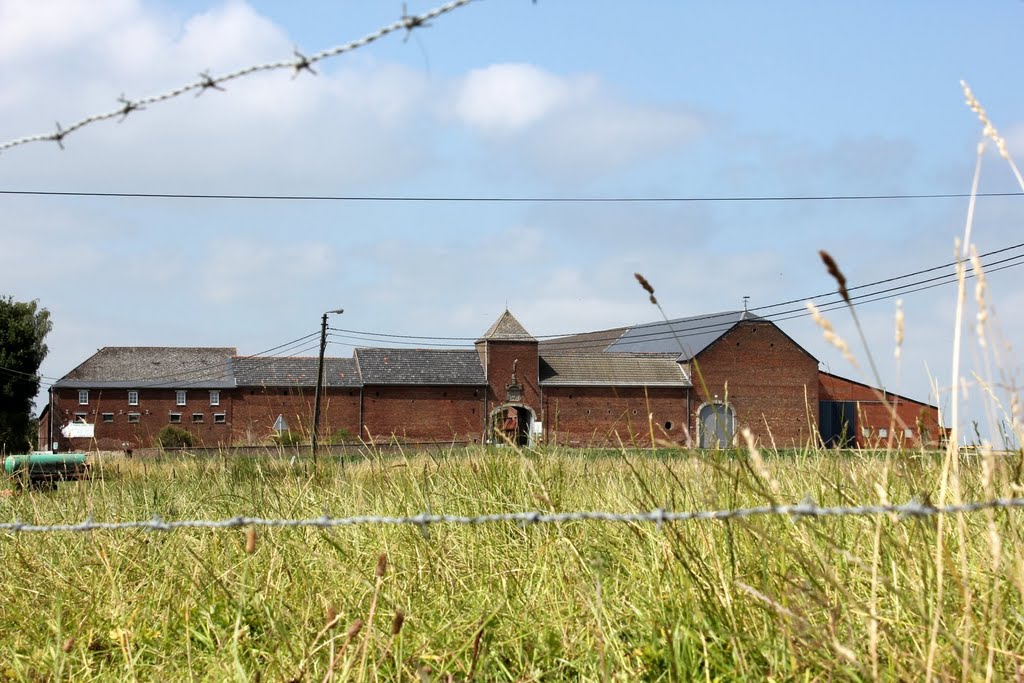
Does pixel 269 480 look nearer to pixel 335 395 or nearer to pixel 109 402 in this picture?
pixel 335 395

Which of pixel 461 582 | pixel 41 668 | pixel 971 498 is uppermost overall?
pixel 971 498

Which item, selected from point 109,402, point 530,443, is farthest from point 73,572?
point 109,402

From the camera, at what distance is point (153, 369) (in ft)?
185

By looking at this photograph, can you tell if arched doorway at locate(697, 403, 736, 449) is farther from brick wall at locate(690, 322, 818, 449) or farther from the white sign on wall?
brick wall at locate(690, 322, 818, 449)

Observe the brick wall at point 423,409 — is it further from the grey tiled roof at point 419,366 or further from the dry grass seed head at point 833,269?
the dry grass seed head at point 833,269

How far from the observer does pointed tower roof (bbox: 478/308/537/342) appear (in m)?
54.3

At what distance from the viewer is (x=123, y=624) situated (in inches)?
140

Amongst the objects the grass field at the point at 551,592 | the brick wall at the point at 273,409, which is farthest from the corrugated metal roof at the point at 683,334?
the grass field at the point at 551,592

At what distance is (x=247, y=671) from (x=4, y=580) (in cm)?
166

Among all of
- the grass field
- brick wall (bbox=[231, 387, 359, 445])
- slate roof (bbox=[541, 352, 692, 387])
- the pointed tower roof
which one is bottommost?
the grass field

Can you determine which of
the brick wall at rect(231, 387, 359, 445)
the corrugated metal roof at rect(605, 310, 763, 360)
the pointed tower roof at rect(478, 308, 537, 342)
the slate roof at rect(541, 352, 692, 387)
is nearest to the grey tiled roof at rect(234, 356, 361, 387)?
the brick wall at rect(231, 387, 359, 445)

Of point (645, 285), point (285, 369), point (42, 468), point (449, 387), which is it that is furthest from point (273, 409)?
point (645, 285)

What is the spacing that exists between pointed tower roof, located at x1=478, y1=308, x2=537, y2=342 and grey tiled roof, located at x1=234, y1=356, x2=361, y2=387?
7719 mm

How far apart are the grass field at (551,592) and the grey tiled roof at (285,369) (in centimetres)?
4975
